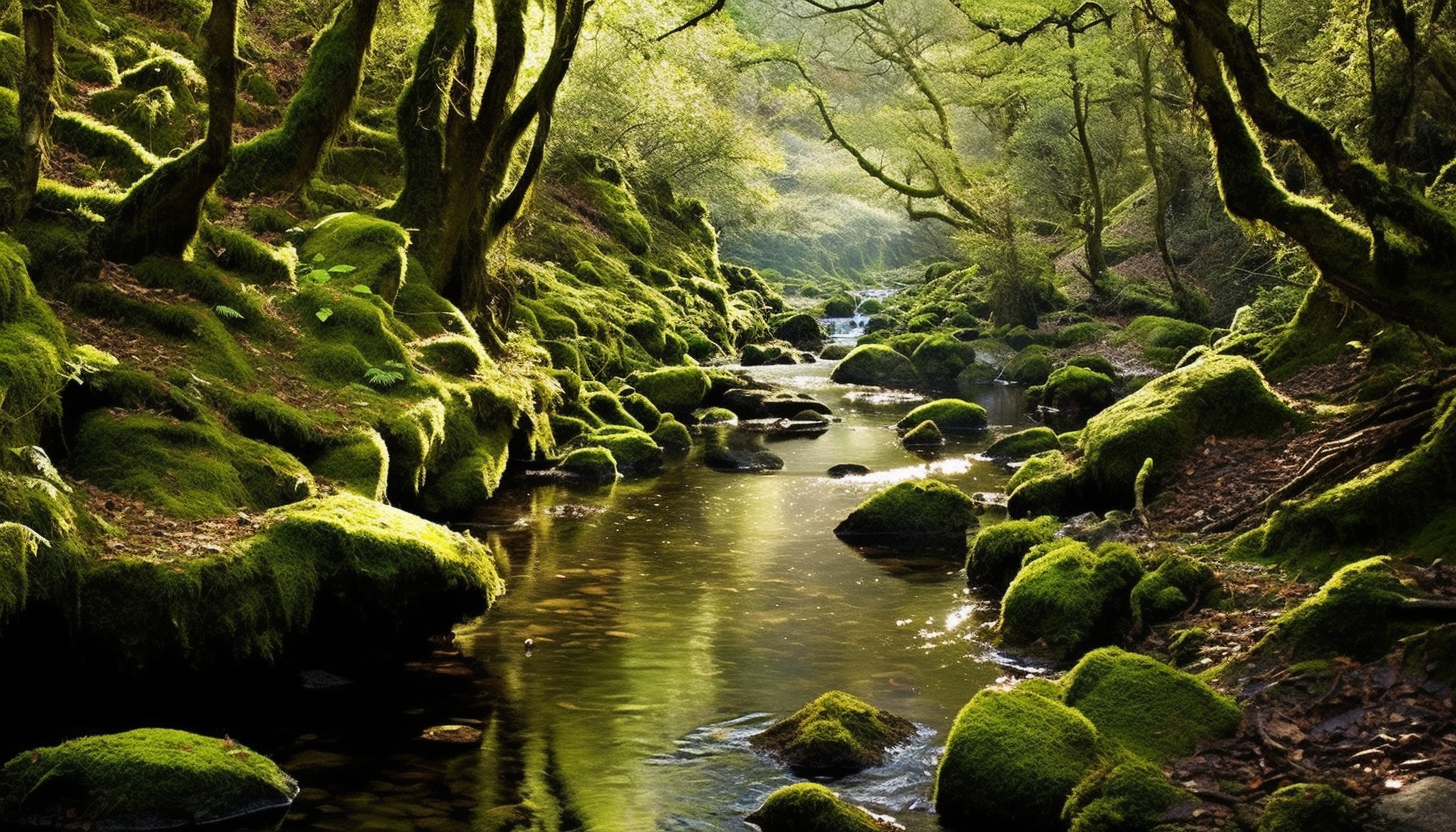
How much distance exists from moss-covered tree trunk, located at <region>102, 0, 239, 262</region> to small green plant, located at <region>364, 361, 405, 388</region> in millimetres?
2342

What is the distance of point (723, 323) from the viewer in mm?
34031

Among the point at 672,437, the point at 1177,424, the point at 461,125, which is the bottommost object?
the point at 672,437

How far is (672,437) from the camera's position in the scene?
67.4 feet

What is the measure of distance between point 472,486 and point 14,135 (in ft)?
18.7

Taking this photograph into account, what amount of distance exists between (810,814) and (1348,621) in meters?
3.40

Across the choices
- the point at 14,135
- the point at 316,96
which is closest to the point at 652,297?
the point at 316,96

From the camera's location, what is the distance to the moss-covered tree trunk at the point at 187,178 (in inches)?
441

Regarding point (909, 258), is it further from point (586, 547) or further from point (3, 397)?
point (3, 397)

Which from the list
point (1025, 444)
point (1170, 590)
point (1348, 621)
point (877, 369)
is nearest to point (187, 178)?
point (1170, 590)

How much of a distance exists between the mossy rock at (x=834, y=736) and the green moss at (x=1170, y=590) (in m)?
2.25

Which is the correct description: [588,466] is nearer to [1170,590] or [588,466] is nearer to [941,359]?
[1170,590]

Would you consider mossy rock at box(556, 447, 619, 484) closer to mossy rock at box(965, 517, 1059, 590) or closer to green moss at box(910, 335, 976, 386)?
mossy rock at box(965, 517, 1059, 590)

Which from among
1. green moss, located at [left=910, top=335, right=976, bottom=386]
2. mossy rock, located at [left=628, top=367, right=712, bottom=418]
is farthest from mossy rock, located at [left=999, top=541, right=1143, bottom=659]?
green moss, located at [left=910, top=335, right=976, bottom=386]

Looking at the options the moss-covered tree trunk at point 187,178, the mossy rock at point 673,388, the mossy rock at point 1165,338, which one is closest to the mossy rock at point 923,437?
the mossy rock at point 673,388
